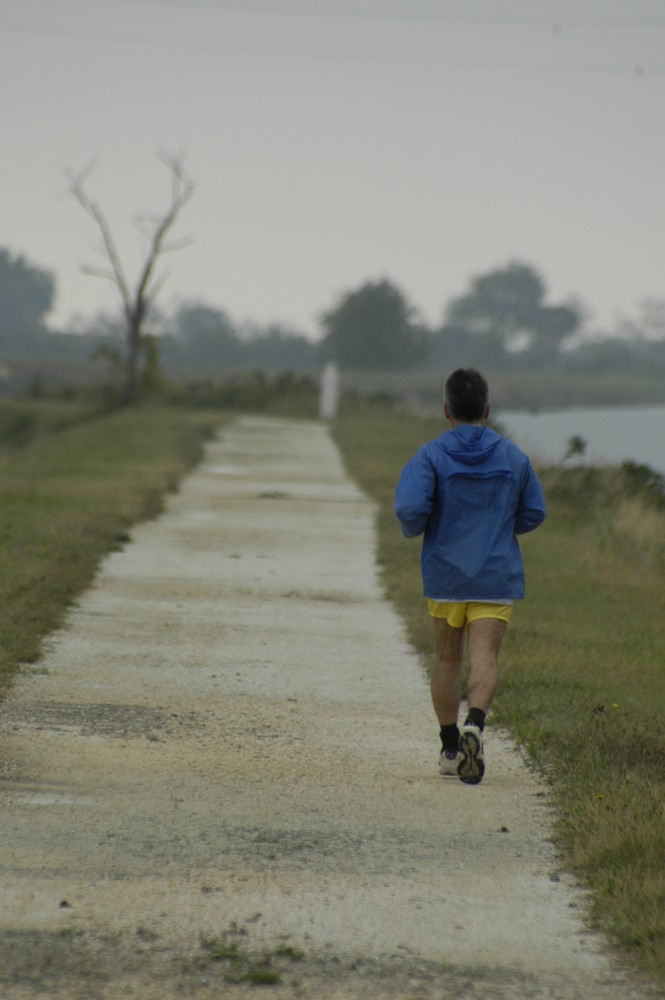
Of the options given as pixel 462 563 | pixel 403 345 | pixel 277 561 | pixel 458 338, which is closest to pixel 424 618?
pixel 277 561

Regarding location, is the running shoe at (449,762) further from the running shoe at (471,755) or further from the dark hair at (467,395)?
the dark hair at (467,395)

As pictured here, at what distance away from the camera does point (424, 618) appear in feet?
26.5

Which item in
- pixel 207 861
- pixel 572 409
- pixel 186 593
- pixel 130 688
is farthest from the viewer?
pixel 572 409

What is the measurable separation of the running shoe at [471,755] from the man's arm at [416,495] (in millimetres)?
794

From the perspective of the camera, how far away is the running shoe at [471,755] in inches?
184

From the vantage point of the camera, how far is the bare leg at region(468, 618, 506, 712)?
15.9 feet

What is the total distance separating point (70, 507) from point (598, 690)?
7164 mm

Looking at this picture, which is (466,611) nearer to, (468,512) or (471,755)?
(468,512)

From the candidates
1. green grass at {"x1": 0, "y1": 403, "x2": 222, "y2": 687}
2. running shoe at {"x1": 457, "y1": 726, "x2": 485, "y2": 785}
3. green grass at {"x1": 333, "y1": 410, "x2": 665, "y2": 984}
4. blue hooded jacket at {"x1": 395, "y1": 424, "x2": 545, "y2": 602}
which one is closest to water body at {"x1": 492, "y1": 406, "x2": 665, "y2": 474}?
green grass at {"x1": 0, "y1": 403, "x2": 222, "y2": 687}

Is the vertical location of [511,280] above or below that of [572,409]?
above

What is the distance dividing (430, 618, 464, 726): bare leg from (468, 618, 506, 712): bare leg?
99 mm

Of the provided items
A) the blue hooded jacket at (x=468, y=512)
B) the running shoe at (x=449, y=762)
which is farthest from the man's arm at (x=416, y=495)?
the running shoe at (x=449, y=762)

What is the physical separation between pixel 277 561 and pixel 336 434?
15.4m

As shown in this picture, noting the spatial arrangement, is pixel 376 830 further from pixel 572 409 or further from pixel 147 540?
pixel 572 409
